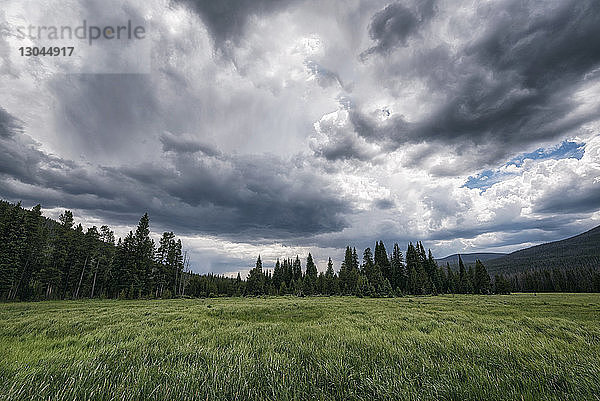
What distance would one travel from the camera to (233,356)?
226 inches

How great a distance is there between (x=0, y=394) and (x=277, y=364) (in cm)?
444

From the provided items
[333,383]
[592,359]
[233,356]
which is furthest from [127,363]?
[592,359]

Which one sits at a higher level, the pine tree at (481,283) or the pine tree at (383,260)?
the pine tree at (383,260)

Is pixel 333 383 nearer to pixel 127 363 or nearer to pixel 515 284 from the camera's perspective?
pixel 127 363

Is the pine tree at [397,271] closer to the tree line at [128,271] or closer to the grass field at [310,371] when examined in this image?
the tree line at [128,271]

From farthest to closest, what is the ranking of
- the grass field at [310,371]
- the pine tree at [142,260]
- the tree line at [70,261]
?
the pine tree at [142,260] → the tree line at [70,261] → the grass field at [310,371]

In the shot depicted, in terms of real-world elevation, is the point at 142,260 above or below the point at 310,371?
above

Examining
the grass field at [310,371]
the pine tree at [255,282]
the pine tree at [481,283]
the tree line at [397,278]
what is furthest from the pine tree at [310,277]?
the grass field at [310,371]

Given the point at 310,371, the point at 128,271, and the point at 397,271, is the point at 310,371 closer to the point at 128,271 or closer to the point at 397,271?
the point at 128,271

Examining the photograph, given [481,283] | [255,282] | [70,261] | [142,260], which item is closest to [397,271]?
[481,283]

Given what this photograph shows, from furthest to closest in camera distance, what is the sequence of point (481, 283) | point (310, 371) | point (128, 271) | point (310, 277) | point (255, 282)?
point (310, 277), point (255, 282), point (481, 283), point (128, 271), point (310, 371)

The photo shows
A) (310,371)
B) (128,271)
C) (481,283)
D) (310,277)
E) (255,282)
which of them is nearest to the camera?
(310,371)

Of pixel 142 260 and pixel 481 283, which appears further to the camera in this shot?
pixel 481 283

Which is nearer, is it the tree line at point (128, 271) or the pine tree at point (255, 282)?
the tree line at point (128, 271)
